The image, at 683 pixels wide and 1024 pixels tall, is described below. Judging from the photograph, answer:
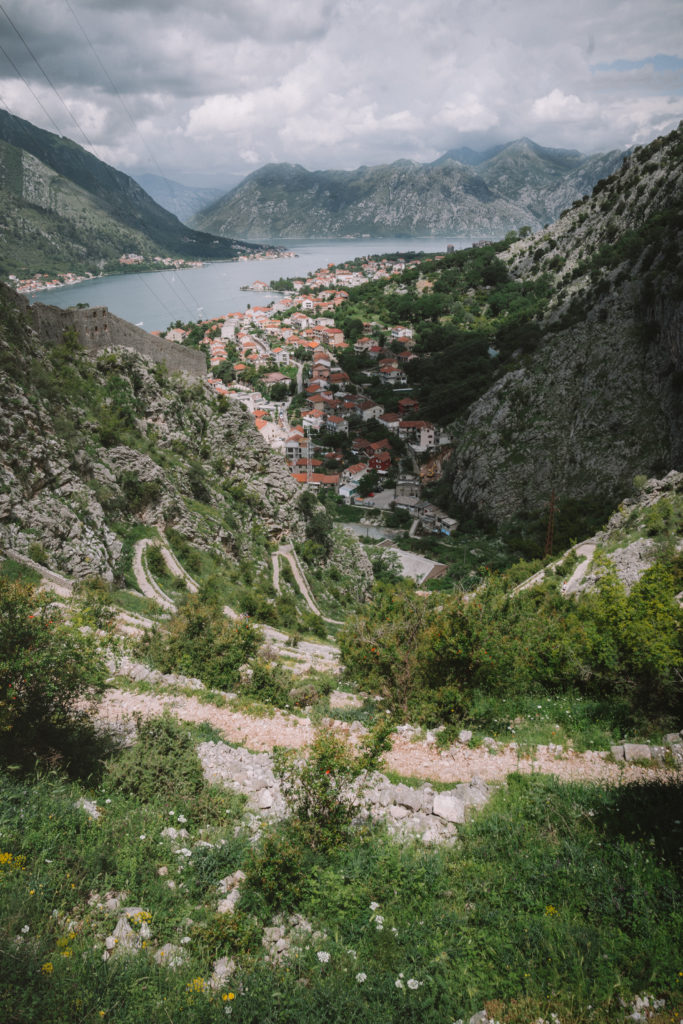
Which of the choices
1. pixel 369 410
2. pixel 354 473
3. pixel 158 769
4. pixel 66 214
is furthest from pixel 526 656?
pixel 66 214

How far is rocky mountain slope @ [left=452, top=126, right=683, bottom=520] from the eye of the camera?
1140 inches

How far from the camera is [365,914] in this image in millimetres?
4344

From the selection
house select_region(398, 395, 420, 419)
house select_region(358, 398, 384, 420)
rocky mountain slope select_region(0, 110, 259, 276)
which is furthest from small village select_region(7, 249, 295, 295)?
house select_region(398, 395, 420, 419)

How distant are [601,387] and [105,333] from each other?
92.7 feet

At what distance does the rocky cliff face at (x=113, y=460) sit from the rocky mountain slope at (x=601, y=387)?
59.3 feet

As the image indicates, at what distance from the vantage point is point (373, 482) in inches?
1854

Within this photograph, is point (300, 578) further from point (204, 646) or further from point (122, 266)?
point (122, 266)

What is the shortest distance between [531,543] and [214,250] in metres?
192

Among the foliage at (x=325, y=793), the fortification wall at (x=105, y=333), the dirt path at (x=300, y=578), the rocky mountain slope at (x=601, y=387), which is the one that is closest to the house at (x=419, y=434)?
the rocky mountain slope at (x=601, y=387)

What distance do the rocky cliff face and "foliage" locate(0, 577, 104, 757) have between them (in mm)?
5483

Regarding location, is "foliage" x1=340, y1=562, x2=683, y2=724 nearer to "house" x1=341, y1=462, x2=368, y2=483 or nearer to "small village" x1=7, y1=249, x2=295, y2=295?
"house" x1=341, y1=462, x2=368, y2=483

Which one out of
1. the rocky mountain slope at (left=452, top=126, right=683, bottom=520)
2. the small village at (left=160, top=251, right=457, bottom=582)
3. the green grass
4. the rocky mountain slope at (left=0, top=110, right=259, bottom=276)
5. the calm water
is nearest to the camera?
the green grass

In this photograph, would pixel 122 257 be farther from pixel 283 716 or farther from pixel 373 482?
pixel 283 716

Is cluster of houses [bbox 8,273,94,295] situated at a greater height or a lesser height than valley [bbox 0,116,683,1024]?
greater
